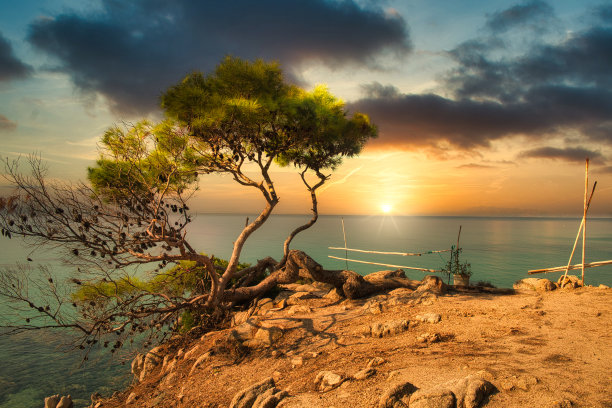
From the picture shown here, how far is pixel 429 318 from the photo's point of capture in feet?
24.1

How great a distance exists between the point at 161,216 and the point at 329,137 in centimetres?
621

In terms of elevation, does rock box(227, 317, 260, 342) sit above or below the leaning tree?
below

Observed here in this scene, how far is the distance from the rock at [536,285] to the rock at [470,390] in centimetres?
816

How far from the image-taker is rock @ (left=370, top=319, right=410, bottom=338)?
7020 mm

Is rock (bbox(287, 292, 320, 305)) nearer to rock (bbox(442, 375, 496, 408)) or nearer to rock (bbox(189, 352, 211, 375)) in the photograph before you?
rock (bbox(189, 352, 211, 375))

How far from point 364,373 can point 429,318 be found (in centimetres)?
299

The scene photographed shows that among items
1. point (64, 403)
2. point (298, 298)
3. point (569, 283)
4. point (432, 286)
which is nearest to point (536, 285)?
point (569, 283)

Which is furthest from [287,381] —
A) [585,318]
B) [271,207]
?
[585,318]

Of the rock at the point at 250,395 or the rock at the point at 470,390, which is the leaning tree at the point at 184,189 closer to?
the rock at the point at 250,395

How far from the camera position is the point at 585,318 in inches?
280

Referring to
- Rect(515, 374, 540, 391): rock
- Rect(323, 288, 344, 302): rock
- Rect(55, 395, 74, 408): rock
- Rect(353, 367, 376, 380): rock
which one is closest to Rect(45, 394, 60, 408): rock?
Rect(55, 395, 74, 408): rock

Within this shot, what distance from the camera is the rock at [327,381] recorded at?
16.4ft

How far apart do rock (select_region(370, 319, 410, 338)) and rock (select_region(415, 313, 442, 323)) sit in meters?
0.39

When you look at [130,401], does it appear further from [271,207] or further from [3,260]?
[3,260]
